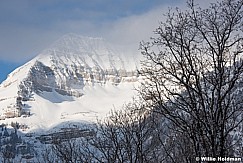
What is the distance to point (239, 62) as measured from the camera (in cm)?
1240

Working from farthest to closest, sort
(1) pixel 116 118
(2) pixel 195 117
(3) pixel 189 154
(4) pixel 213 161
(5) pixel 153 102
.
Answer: (1) pixel 116 118
(3) pixel 189 154
(5) pixel 153 102
(2) pixel 195 117
(4) pixel 213 161

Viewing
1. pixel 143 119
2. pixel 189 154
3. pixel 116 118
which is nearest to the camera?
pixel 189 154

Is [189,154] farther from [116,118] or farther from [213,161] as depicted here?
[116,118]

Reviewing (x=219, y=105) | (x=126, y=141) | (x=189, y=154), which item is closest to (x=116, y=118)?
(x=126, y=141)

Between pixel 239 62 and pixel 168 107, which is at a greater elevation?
pixel 239 62

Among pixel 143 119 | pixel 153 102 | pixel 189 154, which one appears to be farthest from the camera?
pixel 143 119

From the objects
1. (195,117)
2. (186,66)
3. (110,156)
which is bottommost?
(110,156)

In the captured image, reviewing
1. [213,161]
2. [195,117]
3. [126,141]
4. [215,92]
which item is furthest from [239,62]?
[126,141]

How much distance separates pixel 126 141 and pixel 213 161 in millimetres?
13361

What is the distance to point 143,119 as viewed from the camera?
23328mm

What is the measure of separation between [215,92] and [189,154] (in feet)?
18.5

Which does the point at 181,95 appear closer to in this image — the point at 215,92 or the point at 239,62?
the point at 215,92

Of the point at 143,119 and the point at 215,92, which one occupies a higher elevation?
the point at 215,92

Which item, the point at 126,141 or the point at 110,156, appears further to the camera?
the point at 110,156
